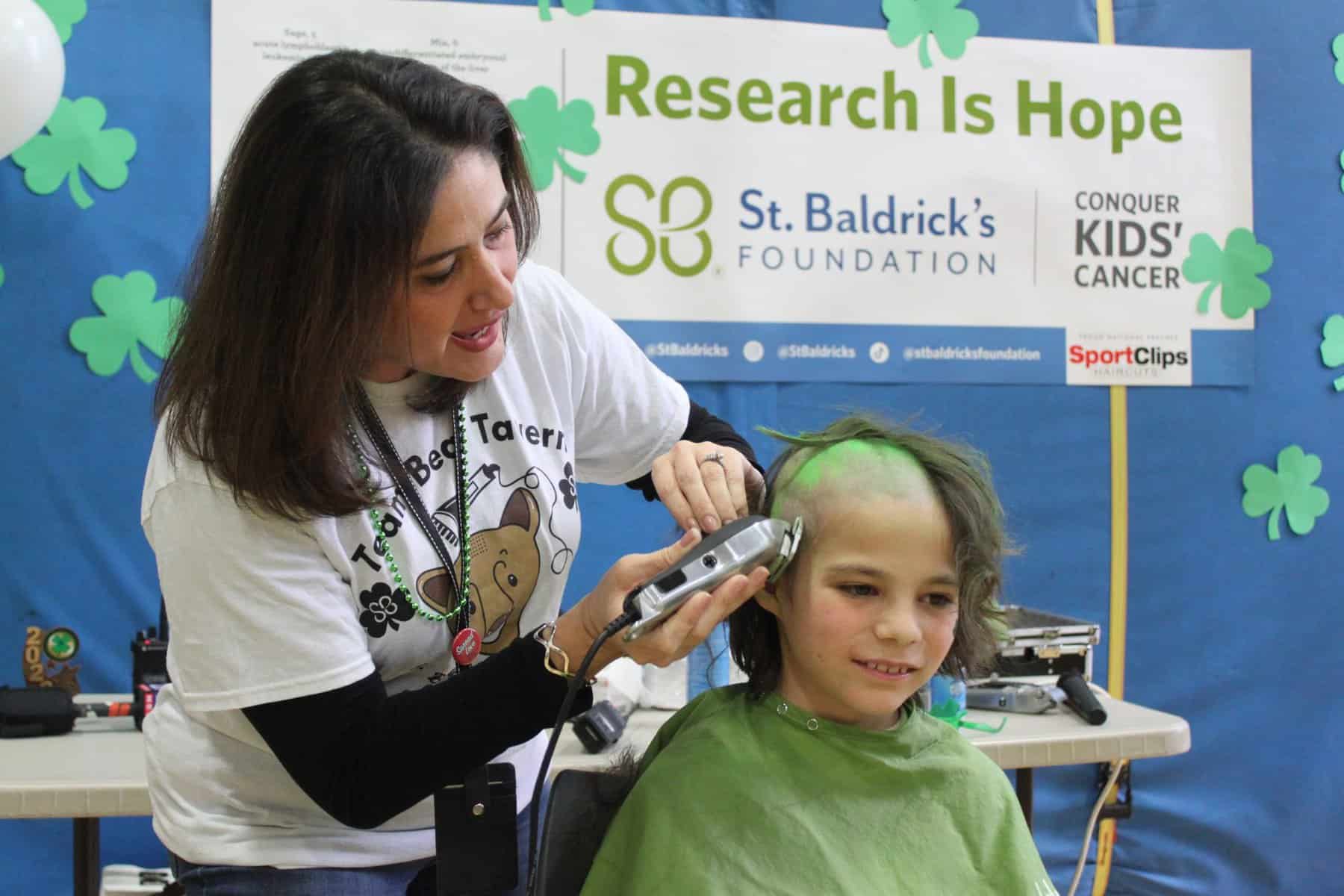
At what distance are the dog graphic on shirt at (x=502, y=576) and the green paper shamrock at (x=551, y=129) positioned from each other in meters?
1.51

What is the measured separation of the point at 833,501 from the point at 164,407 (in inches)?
28.4

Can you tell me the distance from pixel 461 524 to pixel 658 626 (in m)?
0.34

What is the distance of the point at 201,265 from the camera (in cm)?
121

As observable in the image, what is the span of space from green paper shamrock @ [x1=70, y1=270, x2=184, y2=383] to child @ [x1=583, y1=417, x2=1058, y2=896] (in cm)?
169

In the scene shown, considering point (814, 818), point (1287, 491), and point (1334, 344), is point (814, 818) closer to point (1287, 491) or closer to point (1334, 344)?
point (1287, 491)

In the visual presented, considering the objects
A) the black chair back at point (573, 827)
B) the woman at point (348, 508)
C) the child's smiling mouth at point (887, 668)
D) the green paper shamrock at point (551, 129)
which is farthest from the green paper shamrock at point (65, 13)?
the child's smiling mouth at point (887, 668)

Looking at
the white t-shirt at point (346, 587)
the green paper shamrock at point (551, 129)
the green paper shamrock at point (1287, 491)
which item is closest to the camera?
the white t-shirt at point (346, 587)

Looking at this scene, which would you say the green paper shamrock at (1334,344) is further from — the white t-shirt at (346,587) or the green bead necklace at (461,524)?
the green bead necklace at (461,524)

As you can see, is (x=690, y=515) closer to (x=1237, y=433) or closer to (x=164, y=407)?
(x=164, y=407)

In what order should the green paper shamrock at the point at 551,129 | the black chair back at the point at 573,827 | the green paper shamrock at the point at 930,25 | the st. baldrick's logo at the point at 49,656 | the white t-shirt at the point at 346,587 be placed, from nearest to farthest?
the white t-shirt at the point at 346,587, the black chair back at the point at 573,827, the st. baldrick's logo at the point at 49,656, the green paper shamrock at the point at 551,129, the green paper shamrock at the point at 930,25

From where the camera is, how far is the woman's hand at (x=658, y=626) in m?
1.02

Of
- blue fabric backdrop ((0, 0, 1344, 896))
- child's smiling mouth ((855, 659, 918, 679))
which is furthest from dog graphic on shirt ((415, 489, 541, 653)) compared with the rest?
blue fabric backdrop ((0, 0, 1344, 896))

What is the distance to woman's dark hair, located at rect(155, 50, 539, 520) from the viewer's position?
1.08 meters

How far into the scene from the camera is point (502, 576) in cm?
129
